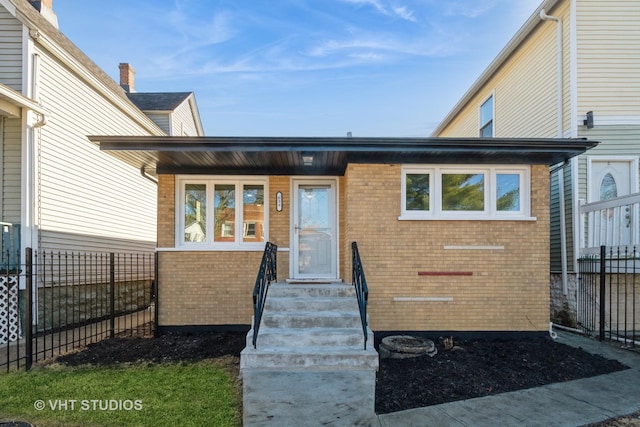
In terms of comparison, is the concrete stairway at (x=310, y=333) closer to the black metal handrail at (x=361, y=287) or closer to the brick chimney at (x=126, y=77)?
the black metal handrail at (x=361, y=287)

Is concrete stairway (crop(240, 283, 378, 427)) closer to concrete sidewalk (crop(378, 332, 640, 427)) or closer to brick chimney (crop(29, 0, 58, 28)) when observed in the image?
concrete sidewalk (crop(378, 332, 640, 427))

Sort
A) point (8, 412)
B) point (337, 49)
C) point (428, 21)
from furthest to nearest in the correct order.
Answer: point (337, 49)
point (428, 21)
point (8, 412)

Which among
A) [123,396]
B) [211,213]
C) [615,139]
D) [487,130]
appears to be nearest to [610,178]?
[615,139]

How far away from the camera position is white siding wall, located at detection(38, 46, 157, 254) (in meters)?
7.76

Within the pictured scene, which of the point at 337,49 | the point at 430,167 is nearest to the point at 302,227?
the point at 430,167

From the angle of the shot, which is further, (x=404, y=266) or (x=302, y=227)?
(x=302, y=227)

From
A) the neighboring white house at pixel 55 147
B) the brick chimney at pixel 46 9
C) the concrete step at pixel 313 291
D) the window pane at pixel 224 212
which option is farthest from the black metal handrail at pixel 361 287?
the brick chimney at pixel 46 9

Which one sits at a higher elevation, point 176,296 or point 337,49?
point 337,49

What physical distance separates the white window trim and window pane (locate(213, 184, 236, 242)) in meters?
0.08

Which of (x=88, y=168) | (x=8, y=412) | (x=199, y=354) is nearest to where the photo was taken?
(x=8, y=412)

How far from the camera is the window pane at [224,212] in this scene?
737 centimetres

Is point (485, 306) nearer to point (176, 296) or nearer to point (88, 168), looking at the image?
point (176, 296)

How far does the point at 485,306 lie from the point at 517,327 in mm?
675

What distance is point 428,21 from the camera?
14.3 m
